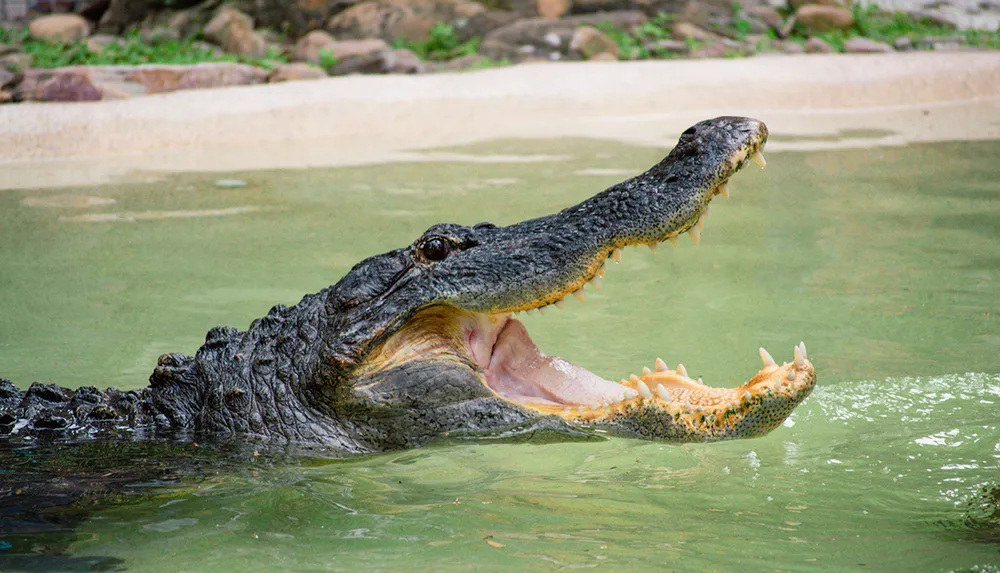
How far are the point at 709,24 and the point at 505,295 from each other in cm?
1494

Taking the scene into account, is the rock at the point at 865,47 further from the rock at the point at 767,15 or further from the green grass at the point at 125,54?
the green grass at the point at 125,54

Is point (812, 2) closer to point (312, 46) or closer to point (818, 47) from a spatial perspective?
point (818, 47)

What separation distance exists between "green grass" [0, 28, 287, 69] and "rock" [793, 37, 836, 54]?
7.75 meters

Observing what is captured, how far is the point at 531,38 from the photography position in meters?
16.4

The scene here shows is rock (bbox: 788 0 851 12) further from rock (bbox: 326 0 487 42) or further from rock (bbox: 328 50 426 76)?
rock (bbox: 328 50 426 76)

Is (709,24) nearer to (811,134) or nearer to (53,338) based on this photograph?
(811,134)

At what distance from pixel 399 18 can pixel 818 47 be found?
650 centimetres

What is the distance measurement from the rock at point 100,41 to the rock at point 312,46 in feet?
8.78

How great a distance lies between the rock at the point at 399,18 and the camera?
1738 centimetres

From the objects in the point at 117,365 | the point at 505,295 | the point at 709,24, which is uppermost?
the point at 709,24

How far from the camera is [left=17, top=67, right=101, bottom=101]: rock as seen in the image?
40.3ft

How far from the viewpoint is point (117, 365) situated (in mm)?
5457

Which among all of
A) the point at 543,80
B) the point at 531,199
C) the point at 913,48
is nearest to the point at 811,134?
the point at 543,80

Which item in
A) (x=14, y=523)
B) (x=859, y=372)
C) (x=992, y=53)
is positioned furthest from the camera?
(x=992, y=53)
